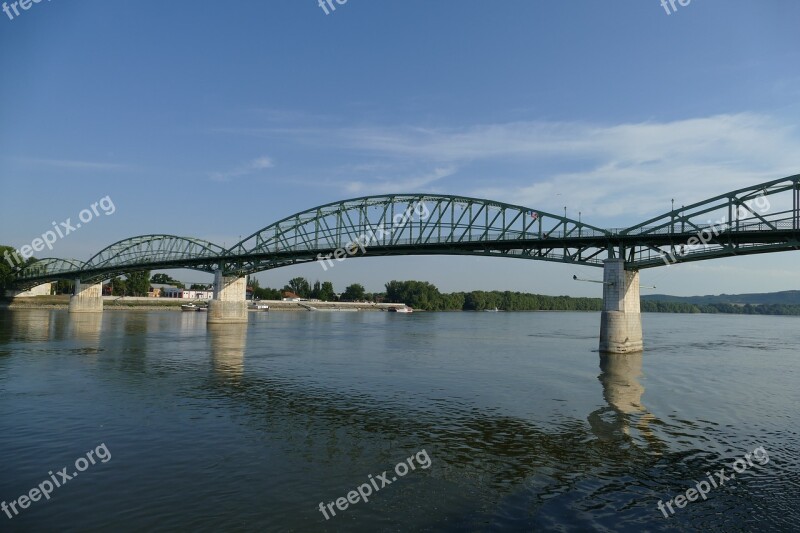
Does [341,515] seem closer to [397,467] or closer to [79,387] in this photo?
[397,467]

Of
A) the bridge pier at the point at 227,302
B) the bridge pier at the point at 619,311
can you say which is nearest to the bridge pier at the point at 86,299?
the bridge pier at the point at 227,302

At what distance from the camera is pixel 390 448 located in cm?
1611

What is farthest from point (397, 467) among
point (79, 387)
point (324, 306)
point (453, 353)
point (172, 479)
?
point (324, 306)

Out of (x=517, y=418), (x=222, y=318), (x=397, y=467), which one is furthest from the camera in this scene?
(x=222, y=318)

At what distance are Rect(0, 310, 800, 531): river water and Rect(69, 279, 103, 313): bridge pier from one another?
91962 mm

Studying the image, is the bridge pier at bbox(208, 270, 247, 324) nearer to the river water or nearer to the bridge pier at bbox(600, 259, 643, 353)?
the river water

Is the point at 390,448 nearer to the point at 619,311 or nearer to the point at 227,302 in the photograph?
the point at 619,311

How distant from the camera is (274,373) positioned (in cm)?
3152

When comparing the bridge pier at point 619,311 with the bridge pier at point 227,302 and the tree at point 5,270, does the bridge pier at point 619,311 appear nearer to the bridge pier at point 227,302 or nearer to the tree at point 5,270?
the bridge pier at point 227,302

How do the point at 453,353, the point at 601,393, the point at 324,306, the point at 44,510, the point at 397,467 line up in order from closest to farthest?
the point at 44,510 → the point at 397,467 → the point at 601,393 → the point at 453,353 → the point at 324,306

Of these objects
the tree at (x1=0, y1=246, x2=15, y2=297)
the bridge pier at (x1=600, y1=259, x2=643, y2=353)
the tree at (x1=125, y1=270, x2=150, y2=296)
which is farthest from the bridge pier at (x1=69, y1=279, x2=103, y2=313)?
the bridge pier at (x1=600, y1=259, x2=643, y2=353)

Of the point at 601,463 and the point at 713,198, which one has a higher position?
the point at 713,198

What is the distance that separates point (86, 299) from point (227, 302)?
4915cm

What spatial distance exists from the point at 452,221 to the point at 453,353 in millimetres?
30898
